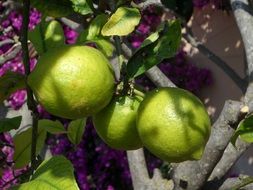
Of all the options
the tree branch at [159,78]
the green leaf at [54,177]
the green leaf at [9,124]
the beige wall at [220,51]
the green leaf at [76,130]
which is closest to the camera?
the green leaf at [54,177]

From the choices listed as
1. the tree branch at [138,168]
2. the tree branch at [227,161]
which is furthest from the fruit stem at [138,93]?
the tree branch at [138,168]

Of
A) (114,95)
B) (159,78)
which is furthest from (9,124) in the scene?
(159,78)

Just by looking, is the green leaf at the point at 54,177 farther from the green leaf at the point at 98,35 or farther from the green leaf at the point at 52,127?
the green leaf at the point at 52,127

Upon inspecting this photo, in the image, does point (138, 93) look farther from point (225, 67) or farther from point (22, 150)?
point (225, 67)

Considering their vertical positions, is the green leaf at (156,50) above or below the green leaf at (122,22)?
below

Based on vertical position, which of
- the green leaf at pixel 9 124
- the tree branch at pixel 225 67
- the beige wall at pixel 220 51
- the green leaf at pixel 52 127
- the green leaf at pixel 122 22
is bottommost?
the beige wall at pixel 220 51

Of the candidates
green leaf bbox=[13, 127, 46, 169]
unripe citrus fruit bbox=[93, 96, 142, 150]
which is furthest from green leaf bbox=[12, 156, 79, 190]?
green leaf bbox=[13, 127, 46, 169]

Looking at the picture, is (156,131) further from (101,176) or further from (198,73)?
(198,73)
